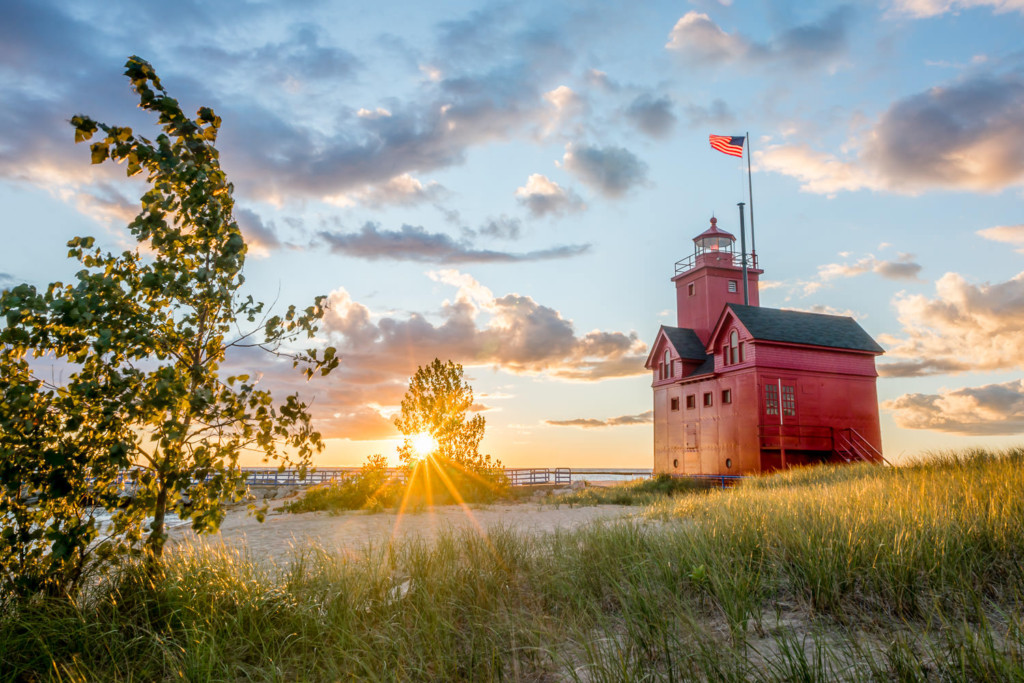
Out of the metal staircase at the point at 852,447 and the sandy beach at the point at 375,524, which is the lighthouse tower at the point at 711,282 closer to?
the metal staircase at the point at 852,447

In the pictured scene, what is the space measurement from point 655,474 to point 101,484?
30.6m

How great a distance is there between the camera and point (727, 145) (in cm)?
3588

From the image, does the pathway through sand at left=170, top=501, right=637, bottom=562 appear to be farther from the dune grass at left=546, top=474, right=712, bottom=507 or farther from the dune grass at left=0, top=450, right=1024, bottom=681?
the dune grass at left=0, top=450, right=1024, bottom=681

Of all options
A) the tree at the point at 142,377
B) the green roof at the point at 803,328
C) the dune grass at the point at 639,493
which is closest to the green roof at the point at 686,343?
the green roof at the point at 803,328

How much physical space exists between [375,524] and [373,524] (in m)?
0.09

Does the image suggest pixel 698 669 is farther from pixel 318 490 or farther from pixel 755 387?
pixel 755 387

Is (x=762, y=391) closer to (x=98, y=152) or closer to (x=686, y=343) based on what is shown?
(x=686, y=343)

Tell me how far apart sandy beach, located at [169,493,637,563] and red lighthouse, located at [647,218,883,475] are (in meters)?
11.2

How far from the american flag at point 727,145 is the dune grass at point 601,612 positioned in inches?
1258

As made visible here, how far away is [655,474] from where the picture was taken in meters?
33.6

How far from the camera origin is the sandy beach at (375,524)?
1291cm

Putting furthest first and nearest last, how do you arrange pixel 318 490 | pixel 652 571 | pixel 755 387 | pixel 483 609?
pixel 755 387, pixel 318 490, pixel 652 571, pixel 483 609

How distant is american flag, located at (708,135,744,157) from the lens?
35.7m

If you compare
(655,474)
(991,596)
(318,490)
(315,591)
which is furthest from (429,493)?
(991,596)
